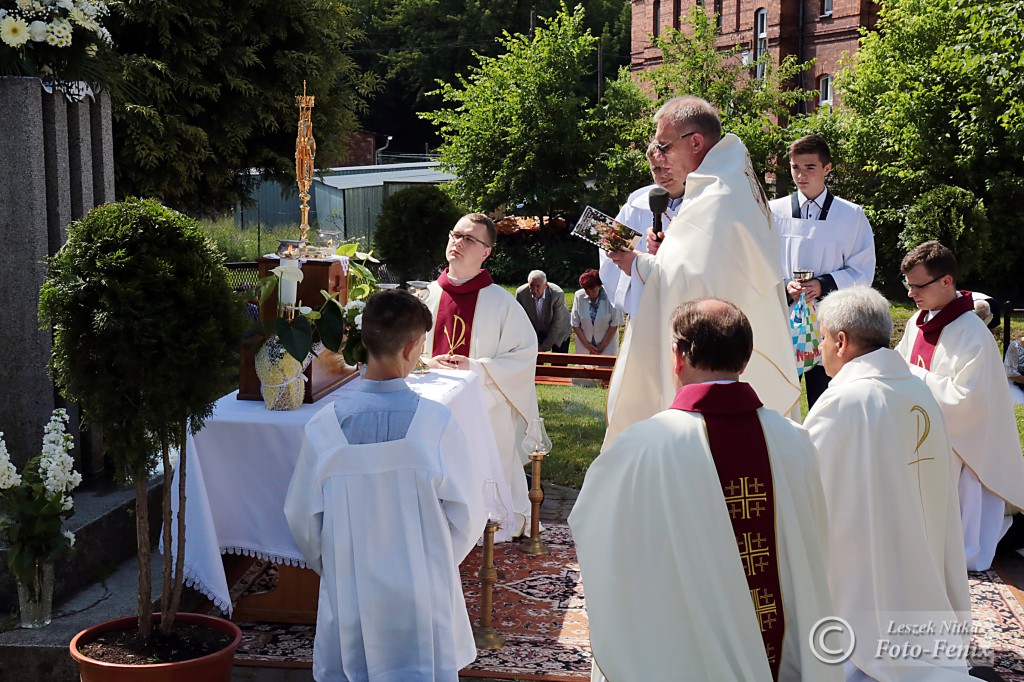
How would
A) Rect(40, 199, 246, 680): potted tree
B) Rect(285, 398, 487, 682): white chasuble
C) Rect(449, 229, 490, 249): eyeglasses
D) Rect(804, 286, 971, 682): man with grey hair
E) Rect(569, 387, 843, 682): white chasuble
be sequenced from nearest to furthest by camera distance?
1. Rect(569, 387, 843, 682): white chasuble
2. Rect(40, 199, 246, 680): potted tree
3. Rect(285, 398, 487, 682): white chasuble
4. Rect(804, 286, 971, 682): man with grey hair
5. Rect(449, 229, 490, 249): eyeglasses

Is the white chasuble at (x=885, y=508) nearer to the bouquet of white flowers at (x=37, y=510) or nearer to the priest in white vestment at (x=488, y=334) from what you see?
the priest in white vestment at (x=488, y=334)

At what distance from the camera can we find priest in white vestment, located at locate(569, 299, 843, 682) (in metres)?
2.96

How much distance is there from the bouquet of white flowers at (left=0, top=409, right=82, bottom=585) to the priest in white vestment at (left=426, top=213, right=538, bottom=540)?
243 centimetres

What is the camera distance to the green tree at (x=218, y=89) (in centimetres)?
999

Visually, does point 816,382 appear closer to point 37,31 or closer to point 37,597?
point 37,597

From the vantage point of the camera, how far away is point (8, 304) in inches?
200

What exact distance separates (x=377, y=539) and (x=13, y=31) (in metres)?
2.95

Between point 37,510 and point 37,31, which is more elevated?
point 37,31

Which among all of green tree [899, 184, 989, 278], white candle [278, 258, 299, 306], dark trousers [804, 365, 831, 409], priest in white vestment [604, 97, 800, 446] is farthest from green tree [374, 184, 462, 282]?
green tree [899, 184, 989, 278]

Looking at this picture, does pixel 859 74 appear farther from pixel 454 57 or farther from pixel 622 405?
pixel 454 57

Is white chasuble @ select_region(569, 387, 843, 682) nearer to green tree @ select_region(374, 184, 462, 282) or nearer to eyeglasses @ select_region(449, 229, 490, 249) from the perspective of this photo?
eyeglasses @ select_region(449, 229, 490, 249)

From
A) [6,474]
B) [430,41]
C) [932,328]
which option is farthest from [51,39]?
[430,41]

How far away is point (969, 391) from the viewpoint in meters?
→ 5.99

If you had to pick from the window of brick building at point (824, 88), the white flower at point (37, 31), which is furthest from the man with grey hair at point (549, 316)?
the window of brick building at point (824, 88)
